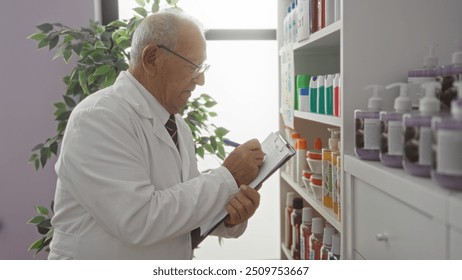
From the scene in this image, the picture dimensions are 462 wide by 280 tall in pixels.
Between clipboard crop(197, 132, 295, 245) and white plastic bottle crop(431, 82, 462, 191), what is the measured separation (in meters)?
0.54

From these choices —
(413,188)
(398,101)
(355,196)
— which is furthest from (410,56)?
(413,188)

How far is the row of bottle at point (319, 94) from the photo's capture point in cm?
145

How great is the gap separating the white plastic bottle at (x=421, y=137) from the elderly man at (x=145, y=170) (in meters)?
0.54

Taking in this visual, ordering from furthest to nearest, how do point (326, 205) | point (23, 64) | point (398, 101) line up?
1. point (23, 64)
2. point (326, 205)
3. point (398, 101)

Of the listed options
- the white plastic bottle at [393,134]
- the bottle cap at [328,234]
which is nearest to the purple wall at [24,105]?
the bottle cap at [328,234]

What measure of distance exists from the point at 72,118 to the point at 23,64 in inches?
61.1

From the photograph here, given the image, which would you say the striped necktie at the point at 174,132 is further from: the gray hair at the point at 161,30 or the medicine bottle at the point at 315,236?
the medicine bottle at the point at 315,236

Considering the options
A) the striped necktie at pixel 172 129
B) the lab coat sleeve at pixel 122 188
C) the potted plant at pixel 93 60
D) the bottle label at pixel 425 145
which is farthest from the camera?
the potted plant at pixel 93 60

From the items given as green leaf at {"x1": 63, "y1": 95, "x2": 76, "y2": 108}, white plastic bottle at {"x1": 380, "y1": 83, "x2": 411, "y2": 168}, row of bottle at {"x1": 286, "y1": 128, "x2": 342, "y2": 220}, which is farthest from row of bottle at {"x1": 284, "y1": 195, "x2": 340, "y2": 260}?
green leaf at {"x1": 63, "y1": 95, "x2": 76, "y2": 108}

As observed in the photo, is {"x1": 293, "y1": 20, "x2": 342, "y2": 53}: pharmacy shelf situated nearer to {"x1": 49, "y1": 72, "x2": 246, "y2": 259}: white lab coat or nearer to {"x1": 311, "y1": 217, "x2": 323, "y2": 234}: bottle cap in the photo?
{"x1": 49, "y1": 72, "x2": 246, "y2": 259}: white lab coat

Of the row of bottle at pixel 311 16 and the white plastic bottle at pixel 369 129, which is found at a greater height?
the row of bottle at pixel 311 16

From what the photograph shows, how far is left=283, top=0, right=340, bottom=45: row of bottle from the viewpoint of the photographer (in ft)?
5.01

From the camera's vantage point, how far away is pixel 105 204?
3.90 ft
